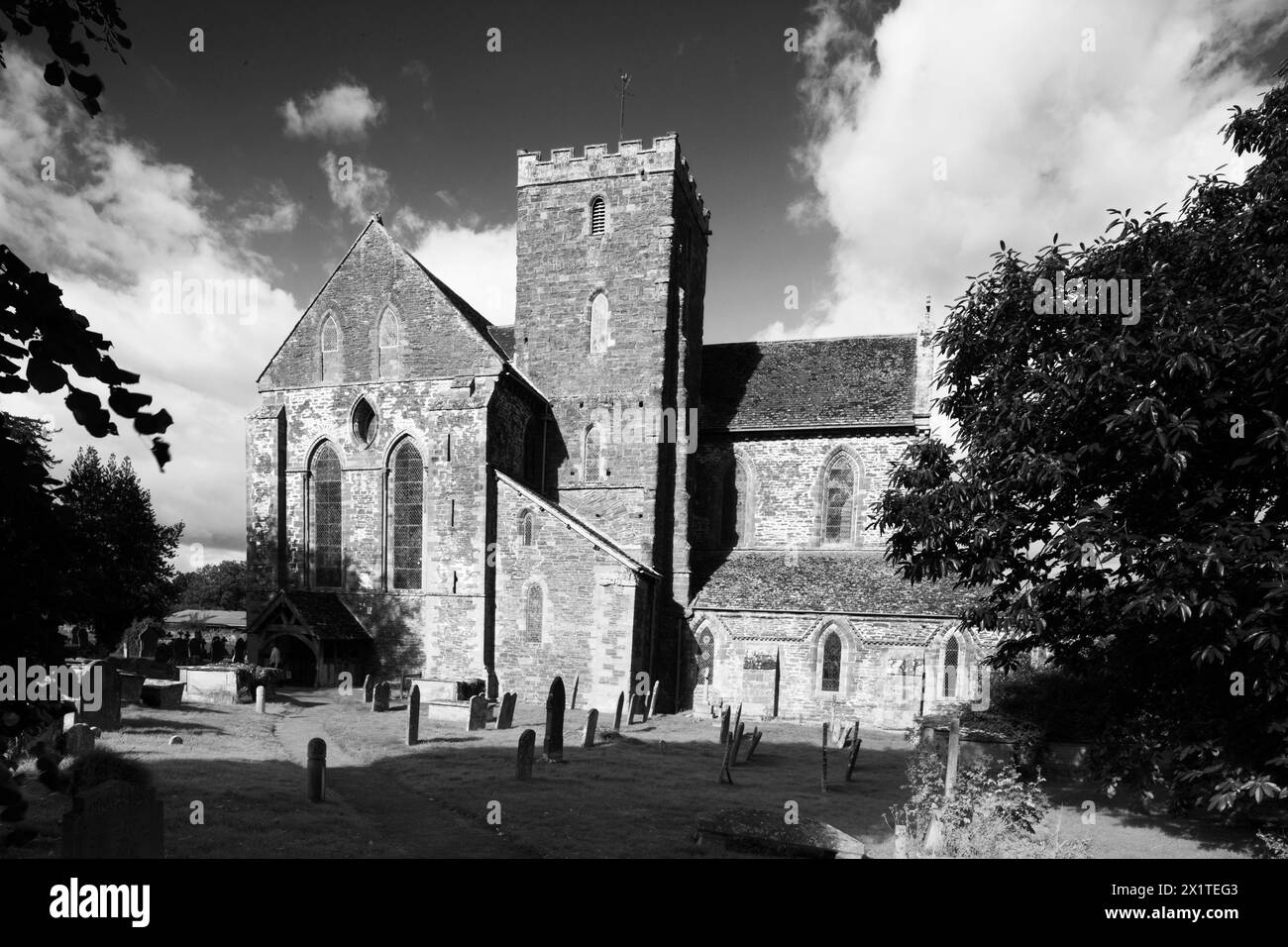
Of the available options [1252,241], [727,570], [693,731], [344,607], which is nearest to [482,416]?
[344,607]

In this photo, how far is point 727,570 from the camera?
91.2ft

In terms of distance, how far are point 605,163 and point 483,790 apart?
23147 millimetres

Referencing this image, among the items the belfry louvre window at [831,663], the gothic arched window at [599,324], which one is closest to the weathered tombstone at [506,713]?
the belfry louvre window at [831,663]

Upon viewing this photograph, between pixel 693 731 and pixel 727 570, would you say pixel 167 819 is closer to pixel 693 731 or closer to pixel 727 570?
pixel 693 731

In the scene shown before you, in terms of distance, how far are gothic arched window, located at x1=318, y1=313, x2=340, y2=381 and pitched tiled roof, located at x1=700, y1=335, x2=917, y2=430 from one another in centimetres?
1397

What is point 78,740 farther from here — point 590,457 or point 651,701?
point 590,457

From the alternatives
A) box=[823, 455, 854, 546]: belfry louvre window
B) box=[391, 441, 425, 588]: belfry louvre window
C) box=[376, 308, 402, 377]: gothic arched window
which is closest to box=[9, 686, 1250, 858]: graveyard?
box=[391, 441, 425, 588]: belfry louvre window

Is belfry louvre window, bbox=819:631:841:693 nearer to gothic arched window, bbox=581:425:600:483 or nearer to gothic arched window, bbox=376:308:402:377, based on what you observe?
gothic arched window, bbox=581:425:600:483

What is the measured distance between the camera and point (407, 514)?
26719mm

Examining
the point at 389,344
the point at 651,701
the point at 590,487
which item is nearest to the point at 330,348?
the point at 389,344

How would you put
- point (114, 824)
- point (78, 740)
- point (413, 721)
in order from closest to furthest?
point (114, 824)
point (78, 740)
point (413, 721)

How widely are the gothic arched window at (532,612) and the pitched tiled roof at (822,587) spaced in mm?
5524
